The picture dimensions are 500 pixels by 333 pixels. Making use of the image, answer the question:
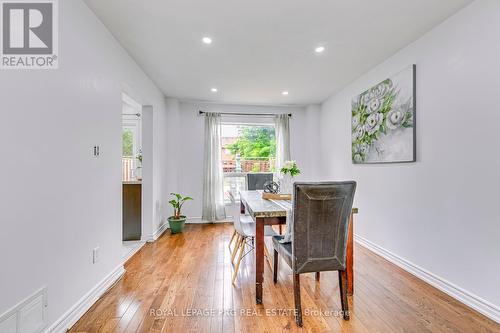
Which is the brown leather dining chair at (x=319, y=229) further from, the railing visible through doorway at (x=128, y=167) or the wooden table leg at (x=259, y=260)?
the railing visible through doorway at (x=128, y=167)

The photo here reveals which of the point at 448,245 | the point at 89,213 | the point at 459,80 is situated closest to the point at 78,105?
the point at 89,213

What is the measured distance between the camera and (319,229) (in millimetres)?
1683

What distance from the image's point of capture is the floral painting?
2480 mm

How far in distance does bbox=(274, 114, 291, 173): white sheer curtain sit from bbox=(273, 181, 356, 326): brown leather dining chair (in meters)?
3.16

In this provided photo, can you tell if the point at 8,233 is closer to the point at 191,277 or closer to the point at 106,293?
the point at 106,293

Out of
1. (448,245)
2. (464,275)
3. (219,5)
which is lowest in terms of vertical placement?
(464,275)

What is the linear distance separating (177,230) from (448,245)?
142 inches

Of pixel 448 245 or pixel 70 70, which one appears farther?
pixel 448 245

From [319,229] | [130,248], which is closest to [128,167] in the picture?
[130,248]

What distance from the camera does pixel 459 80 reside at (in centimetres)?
199

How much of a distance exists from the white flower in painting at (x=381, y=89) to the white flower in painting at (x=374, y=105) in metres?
0.05

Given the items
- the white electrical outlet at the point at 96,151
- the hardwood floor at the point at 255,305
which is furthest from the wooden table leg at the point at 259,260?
the white electrical outlet at the point at 96,151

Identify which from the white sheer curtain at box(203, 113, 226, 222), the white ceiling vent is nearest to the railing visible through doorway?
the white sheer curtain at box(203, 113, 226, 222)

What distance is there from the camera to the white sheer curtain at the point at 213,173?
15.1 feet
